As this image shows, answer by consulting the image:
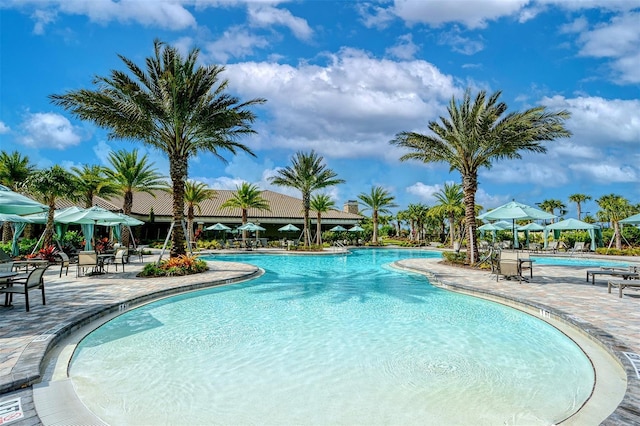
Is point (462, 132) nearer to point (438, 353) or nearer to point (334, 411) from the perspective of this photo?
point (438, 353)

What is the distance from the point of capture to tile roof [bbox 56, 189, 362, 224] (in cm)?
3703

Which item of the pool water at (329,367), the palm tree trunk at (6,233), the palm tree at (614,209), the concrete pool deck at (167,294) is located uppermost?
the palm tree at (614,209)

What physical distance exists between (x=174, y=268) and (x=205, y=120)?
20.2 feet

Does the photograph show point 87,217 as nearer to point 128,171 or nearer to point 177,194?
point 177,194

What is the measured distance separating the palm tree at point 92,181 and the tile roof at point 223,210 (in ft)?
20.3

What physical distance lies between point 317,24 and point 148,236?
105 ft

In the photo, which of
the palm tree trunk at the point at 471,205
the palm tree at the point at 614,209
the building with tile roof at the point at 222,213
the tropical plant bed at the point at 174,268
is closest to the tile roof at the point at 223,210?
the building with tile roof at the point at 222,213

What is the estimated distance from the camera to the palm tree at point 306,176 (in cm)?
3172

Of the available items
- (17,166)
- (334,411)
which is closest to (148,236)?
(17,166)

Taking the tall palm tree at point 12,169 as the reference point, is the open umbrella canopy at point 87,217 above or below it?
below

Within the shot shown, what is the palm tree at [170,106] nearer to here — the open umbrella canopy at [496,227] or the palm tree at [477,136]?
the palm tree at [477,136]

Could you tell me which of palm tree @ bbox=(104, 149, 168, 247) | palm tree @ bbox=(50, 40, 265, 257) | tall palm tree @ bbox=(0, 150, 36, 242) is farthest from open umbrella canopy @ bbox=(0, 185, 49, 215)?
tall palm tree @ bbox=(0, 150, 36, 242)

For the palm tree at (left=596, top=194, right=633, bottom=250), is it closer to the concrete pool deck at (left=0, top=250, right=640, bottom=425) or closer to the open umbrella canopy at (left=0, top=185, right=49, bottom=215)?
the concrete pool deck at (left=0, top=250, right=640, bottom=425)

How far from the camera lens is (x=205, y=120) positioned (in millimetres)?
14750
